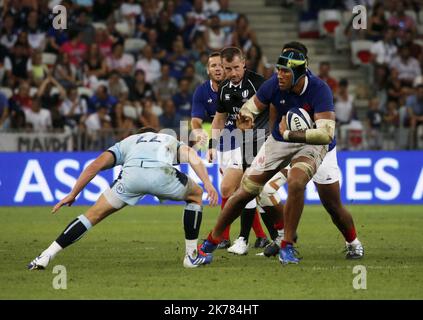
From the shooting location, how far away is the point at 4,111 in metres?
23.3

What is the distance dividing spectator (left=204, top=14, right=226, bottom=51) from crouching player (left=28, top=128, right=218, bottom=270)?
49.2 ft

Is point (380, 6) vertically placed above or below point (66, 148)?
above

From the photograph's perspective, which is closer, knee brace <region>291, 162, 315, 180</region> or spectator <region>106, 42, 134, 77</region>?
knee brace <region>291, 162, 315, 180</region>

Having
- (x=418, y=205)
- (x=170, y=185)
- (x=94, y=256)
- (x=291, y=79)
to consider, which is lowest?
(x=418, y=205)

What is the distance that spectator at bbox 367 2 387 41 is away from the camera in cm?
2861

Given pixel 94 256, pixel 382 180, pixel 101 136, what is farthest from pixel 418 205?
pixel 94 256

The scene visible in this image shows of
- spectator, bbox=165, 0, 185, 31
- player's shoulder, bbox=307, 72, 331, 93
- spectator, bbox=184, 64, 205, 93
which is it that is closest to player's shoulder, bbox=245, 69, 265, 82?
player's shoulder, bbox=307, 72, 331, 93

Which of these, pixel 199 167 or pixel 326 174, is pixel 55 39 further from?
pixel 199 167

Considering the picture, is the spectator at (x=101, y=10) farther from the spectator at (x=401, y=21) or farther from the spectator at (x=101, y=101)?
the spectator at (x=401, y=21)

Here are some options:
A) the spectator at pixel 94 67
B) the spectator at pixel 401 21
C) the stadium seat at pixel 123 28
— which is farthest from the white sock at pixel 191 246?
the spectator at pixel 401 21

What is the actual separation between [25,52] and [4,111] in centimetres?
212

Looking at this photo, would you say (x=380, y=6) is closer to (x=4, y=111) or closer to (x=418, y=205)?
(x=418, y=205)

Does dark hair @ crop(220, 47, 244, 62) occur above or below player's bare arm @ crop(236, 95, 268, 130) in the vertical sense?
above

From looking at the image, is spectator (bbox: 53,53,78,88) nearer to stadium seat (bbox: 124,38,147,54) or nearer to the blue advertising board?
stadium seat (bbox: 124,38,147,54)
